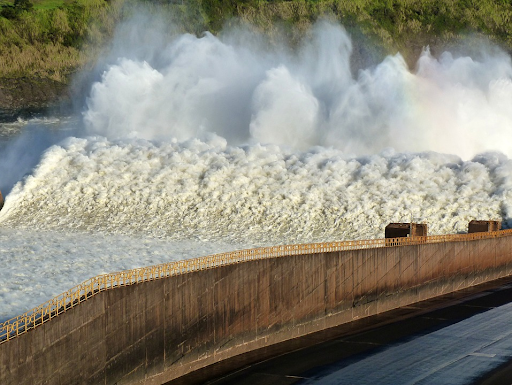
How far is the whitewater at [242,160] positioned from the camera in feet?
135

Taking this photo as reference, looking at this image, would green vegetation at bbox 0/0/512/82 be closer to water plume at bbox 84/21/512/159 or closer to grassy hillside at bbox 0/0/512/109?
grassy hillside at bbox 0/0/512/109

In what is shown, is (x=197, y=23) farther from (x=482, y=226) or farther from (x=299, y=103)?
(x=482, y=226)

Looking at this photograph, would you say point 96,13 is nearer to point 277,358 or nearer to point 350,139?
point 350,139

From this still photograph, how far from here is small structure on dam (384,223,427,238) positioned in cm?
3634

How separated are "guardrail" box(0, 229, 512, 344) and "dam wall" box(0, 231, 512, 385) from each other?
12cm

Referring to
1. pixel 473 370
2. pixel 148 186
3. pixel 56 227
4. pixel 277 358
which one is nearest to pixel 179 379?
pixel 277 358

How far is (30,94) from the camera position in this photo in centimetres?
11200

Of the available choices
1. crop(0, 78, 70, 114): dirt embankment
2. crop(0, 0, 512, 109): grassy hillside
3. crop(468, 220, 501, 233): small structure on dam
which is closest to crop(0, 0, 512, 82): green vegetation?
crop(0, 0, 512, 109): grassy hillside

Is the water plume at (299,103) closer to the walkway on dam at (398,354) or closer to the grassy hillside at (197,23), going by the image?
the walkway on dam at (398,354)

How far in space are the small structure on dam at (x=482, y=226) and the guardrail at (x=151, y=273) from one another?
413mm

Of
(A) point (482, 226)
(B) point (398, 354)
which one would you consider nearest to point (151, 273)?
(B) point (398, 354)

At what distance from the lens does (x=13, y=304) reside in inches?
1072

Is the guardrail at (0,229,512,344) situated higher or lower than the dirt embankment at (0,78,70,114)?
lower

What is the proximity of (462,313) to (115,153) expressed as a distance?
25679 mm
